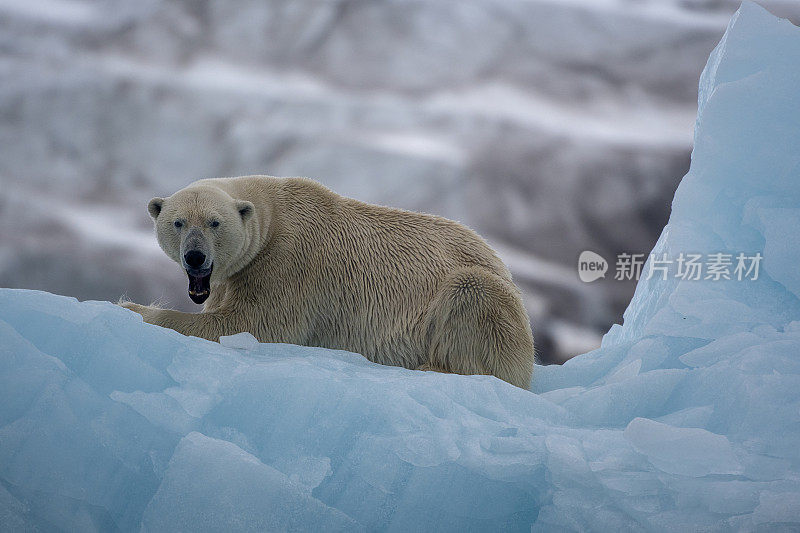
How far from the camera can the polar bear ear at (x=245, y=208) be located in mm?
4449

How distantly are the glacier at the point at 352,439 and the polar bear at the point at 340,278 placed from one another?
359 millimetres

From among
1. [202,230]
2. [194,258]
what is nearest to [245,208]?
[202,230]

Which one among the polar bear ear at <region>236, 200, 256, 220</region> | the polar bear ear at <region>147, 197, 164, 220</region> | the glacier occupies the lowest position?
the glacier

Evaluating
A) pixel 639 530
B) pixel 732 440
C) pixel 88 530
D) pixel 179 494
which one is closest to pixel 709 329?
pixel 732 440

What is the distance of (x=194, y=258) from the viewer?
13.5 feet

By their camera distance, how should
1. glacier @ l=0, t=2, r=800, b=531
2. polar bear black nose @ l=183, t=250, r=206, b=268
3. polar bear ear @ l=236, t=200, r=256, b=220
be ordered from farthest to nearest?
polar bear ear @ l=236, t=200, r=256, b=220 → polar bear black nose @ l=183, t=250, r=206, b=268 → glacier @ l=0, t=2, r=800, b=531

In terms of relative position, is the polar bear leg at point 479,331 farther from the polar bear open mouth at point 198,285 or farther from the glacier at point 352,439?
the polar bear open mouth at point 198,285

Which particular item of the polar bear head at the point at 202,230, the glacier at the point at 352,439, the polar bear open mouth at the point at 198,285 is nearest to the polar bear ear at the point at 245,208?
the polar bear head at the point at 202,230

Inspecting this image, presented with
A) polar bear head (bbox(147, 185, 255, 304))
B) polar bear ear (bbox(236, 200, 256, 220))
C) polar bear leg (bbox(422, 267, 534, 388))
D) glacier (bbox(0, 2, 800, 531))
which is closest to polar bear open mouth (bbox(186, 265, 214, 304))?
polar bear head (bbox(147, 185, 255, 304))

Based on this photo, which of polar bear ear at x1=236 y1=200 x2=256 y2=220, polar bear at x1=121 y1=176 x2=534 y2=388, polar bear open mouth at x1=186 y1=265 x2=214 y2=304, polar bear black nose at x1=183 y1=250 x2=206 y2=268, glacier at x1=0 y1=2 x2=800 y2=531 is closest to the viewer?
glacier at x1=0 y1=2 x2=800 y2=531

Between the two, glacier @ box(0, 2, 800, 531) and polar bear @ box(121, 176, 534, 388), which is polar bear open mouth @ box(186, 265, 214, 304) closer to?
polar bear @ box(121, 176, 534, 388)

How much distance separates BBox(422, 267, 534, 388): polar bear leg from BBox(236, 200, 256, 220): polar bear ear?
4.09ft

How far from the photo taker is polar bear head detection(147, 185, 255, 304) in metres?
4.16

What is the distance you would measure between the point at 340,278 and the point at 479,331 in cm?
101
